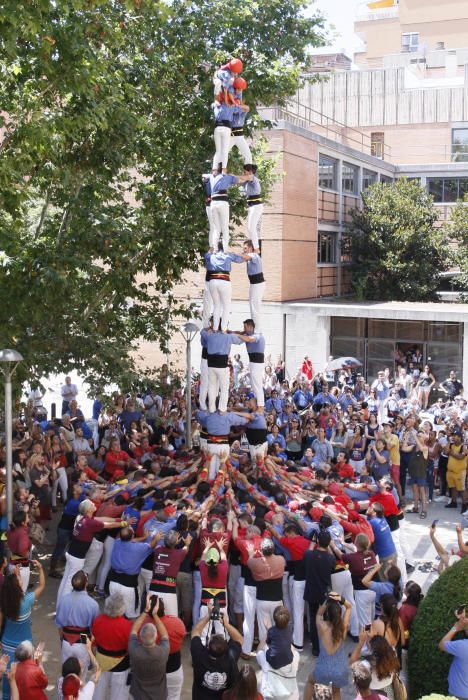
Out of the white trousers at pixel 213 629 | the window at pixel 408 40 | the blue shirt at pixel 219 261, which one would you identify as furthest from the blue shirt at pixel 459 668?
the window at pixel 408 40

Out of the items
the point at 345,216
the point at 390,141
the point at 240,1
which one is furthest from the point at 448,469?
the point at 390,141

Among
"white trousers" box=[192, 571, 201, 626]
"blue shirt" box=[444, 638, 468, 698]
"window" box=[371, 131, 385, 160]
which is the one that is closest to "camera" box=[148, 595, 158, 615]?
"white trousers" box=[192, 571, 201, 626]

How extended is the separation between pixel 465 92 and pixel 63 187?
37.7 m

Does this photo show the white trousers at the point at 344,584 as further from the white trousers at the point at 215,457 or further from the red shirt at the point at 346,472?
the red shirt at the point at 346,472

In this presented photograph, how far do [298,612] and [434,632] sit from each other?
2.38 meters

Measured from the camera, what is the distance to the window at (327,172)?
3219 cm

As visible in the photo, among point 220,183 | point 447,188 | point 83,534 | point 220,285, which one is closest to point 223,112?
point 220,183

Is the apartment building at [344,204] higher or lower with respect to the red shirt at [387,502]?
higher

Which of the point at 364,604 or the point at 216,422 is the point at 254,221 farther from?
the point at 364,604

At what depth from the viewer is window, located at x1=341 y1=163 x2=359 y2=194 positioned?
34.6 meters

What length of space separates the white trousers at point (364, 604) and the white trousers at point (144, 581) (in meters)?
2.58

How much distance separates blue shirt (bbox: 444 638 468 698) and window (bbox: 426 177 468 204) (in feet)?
107

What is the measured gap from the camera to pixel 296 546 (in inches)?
374

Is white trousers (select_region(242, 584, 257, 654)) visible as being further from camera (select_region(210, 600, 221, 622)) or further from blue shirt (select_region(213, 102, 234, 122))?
blue shirt (select_region(213, 102, 234, 122))
